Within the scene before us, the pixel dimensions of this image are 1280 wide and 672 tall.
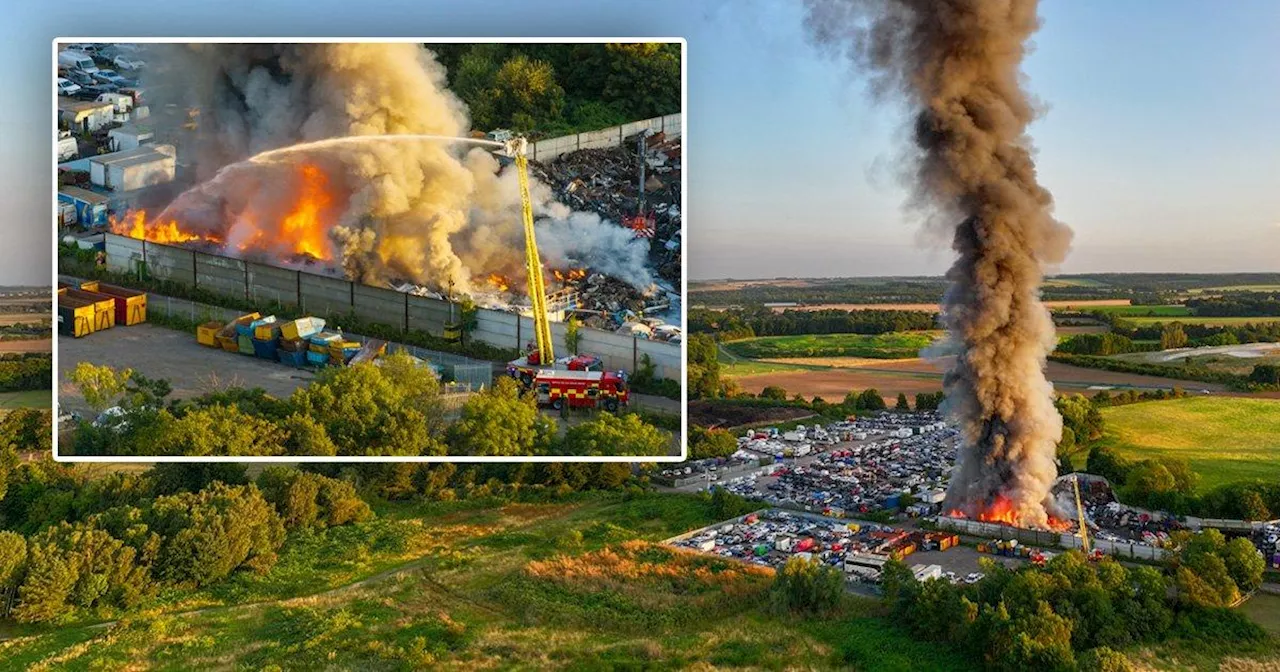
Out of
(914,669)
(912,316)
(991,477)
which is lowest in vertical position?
(914,669)

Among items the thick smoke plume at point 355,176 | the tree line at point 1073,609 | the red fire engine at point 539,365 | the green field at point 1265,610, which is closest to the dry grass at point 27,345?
the thick smoke plume at point 355,176

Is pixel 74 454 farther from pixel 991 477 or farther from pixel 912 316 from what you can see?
pixel 912 316

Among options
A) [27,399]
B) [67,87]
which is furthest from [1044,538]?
[27,399]

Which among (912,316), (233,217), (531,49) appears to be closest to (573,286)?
(531,49)

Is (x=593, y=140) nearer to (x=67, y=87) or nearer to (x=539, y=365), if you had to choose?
(x=539, y=365)

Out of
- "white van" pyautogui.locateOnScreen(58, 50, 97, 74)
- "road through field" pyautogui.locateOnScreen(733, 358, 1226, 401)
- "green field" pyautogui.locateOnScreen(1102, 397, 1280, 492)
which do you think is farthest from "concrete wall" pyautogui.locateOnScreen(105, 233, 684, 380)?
"road through field" pyautogui.locateOnScreen(733, 358, 1226, 401)

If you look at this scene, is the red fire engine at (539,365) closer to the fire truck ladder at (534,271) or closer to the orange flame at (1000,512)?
the fire truck ladder at (534,271)

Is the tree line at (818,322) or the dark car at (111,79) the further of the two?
the tree line at (818,322)
